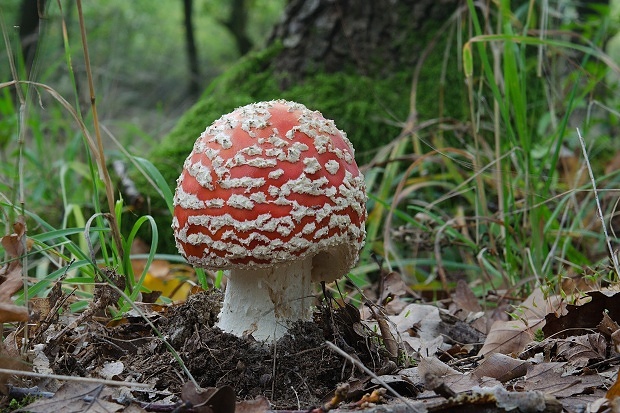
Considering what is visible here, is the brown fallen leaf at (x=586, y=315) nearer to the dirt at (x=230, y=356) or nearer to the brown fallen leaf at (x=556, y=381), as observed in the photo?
the brown fallen leaf at (x=556, y=381)

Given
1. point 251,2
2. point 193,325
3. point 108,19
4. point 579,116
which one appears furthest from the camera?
point 251,2

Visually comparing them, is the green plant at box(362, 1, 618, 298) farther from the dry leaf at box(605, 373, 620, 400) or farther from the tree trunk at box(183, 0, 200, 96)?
the tree trunk at box(183, 0, 200, 96)

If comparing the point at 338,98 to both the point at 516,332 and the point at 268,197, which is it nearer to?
the point at 516,332

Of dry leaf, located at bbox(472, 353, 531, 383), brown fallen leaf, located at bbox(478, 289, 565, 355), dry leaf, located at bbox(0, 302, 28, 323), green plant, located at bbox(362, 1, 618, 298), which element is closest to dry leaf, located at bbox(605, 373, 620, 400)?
dry leaf, located at bbox(472, 353, 531, 383)

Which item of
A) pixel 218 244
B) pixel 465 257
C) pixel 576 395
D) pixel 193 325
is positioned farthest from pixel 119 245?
pixel 465 257

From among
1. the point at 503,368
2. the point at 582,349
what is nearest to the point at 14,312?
the point at 503,368

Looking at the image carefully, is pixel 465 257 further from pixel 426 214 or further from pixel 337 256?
pixel 337 256
